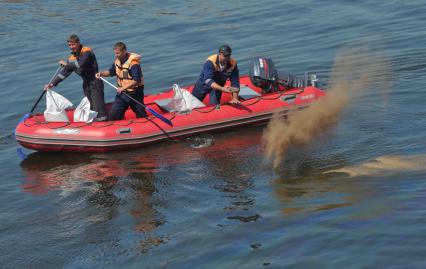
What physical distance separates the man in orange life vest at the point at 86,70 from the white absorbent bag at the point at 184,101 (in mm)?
1220

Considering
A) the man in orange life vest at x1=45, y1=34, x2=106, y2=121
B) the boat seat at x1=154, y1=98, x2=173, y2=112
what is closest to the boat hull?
the boat seat at x1=154, y1=98, x2=173, y2=112

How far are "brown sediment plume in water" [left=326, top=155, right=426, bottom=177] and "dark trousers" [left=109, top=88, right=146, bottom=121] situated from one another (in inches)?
139

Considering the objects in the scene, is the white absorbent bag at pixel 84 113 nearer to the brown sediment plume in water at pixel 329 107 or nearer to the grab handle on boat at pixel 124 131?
the grab handle on boat at pixel 124 131

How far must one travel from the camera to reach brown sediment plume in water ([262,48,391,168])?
12109 millimetres

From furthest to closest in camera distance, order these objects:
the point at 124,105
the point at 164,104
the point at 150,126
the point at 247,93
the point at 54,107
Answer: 1. the point at 247,93
2. the point at 164,104
3. the point at 54,107
4. the point at 124,105
5. the point at 150,126

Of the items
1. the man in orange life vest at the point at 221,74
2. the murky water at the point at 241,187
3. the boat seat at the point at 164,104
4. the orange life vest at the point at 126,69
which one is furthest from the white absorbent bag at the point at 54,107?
the man in orange life vest at the point at 221,74

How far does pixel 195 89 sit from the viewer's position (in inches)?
515

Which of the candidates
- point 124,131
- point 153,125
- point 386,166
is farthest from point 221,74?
point 386,166

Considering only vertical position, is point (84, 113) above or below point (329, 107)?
above

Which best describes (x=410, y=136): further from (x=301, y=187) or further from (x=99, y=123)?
(x=99, y=123)

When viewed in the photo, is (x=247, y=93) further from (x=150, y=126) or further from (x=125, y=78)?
(x=125, y=78)

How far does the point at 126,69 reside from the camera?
12.1 metres

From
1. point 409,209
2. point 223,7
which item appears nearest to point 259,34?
point 223,7

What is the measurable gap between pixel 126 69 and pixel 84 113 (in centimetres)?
118
